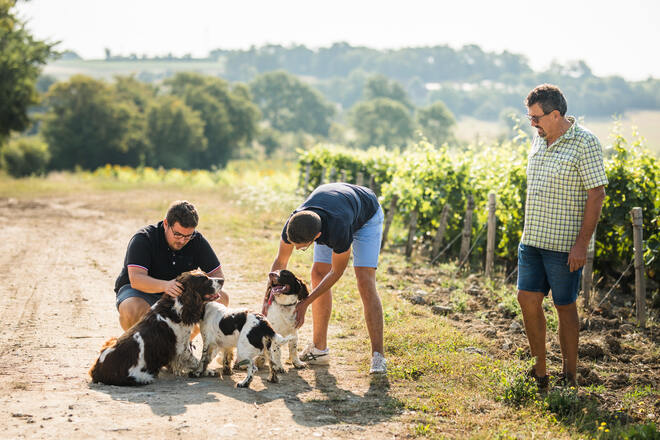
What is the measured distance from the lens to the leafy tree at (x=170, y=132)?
6259 cm

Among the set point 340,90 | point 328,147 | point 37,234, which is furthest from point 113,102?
point 340,90

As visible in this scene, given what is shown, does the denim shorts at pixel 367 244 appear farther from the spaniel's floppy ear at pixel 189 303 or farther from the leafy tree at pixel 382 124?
the leafy tree at pixel 382 124

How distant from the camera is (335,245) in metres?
5.30

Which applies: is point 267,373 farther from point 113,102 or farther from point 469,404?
point 113,102

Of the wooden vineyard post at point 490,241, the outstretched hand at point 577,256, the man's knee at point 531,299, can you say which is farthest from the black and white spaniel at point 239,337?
the wooden vineyard post at point 490,241

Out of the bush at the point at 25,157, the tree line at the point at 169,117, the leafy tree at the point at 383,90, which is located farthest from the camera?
the leafy tree at the point at 383,90

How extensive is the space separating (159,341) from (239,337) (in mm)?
678

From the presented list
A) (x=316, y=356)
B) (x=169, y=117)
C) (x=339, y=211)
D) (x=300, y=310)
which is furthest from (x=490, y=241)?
(x=169, y=117)

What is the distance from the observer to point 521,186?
10.7 m

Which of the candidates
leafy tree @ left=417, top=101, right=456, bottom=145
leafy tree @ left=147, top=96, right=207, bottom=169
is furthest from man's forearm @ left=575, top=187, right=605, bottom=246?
leafy tree @ left=417, top=101, right=456, bottom=145

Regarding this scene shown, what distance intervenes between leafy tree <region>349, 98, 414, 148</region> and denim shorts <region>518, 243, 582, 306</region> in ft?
341

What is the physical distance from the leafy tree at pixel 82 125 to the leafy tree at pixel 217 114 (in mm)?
15216

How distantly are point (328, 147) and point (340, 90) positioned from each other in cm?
18081

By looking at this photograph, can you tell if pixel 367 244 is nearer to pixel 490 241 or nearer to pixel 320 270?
pixel 320 270
